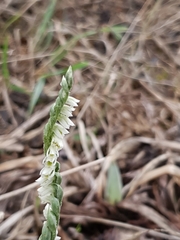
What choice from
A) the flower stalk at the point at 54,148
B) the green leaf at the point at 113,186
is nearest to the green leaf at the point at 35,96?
the green leaf at the point at 113,186

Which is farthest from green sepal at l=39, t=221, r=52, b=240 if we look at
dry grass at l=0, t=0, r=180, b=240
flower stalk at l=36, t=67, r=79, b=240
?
dry grass at l=0, t=0, r=180, b=240

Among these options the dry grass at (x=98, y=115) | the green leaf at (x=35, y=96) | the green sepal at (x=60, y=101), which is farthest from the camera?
the green leaf at (x=35, y=96)

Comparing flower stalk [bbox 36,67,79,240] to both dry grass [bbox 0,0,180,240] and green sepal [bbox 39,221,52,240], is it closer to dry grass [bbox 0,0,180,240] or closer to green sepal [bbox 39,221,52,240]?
green sepal [bbox 39,221,52,240]

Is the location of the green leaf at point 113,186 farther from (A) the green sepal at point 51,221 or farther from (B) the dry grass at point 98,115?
(A) the green sepal at point 51,221

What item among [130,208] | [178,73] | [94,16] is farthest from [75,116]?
[94,16]

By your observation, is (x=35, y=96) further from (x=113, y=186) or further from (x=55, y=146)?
(x=55, y=146)

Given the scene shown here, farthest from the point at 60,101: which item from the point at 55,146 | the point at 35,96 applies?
the point at 35,96
